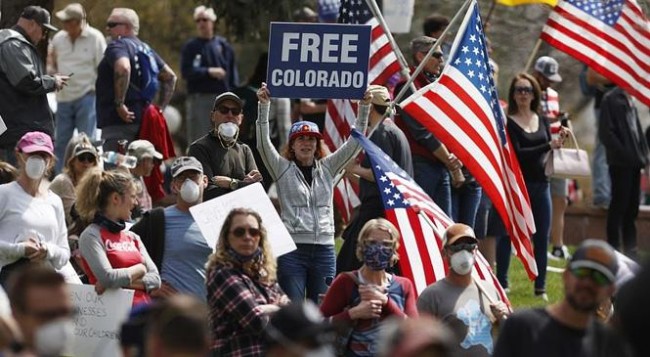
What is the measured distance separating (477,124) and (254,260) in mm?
3080

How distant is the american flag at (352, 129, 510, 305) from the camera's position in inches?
510

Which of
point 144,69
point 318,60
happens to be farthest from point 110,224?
point 144,69

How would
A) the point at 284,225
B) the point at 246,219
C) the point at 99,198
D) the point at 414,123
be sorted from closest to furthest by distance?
the point at 246,219
the point at 99,198
the point at 284,225
the point at 414,123

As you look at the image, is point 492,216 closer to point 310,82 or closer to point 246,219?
point 310,82

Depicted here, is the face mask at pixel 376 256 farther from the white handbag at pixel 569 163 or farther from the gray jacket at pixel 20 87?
the white handbag at pixel 569 163

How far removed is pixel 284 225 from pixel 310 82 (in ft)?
4.05

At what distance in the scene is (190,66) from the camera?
20.2 m

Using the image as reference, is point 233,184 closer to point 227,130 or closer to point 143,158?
point 227,130

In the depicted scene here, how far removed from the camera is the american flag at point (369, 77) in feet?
54.7

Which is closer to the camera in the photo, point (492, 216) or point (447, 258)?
point (447, 258)

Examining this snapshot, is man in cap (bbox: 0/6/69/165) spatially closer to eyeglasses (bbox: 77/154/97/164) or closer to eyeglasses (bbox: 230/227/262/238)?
eyeglasses (bbox: 77/154/97/164)

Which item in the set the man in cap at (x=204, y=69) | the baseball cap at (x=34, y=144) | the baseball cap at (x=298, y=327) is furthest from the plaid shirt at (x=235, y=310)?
the man in cap at (x=204, y=69)

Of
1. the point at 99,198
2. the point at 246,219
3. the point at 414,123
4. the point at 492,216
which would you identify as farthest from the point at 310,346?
the point at 492,216

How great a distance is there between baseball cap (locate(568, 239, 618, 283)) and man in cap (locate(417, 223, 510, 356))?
87.6 inches
